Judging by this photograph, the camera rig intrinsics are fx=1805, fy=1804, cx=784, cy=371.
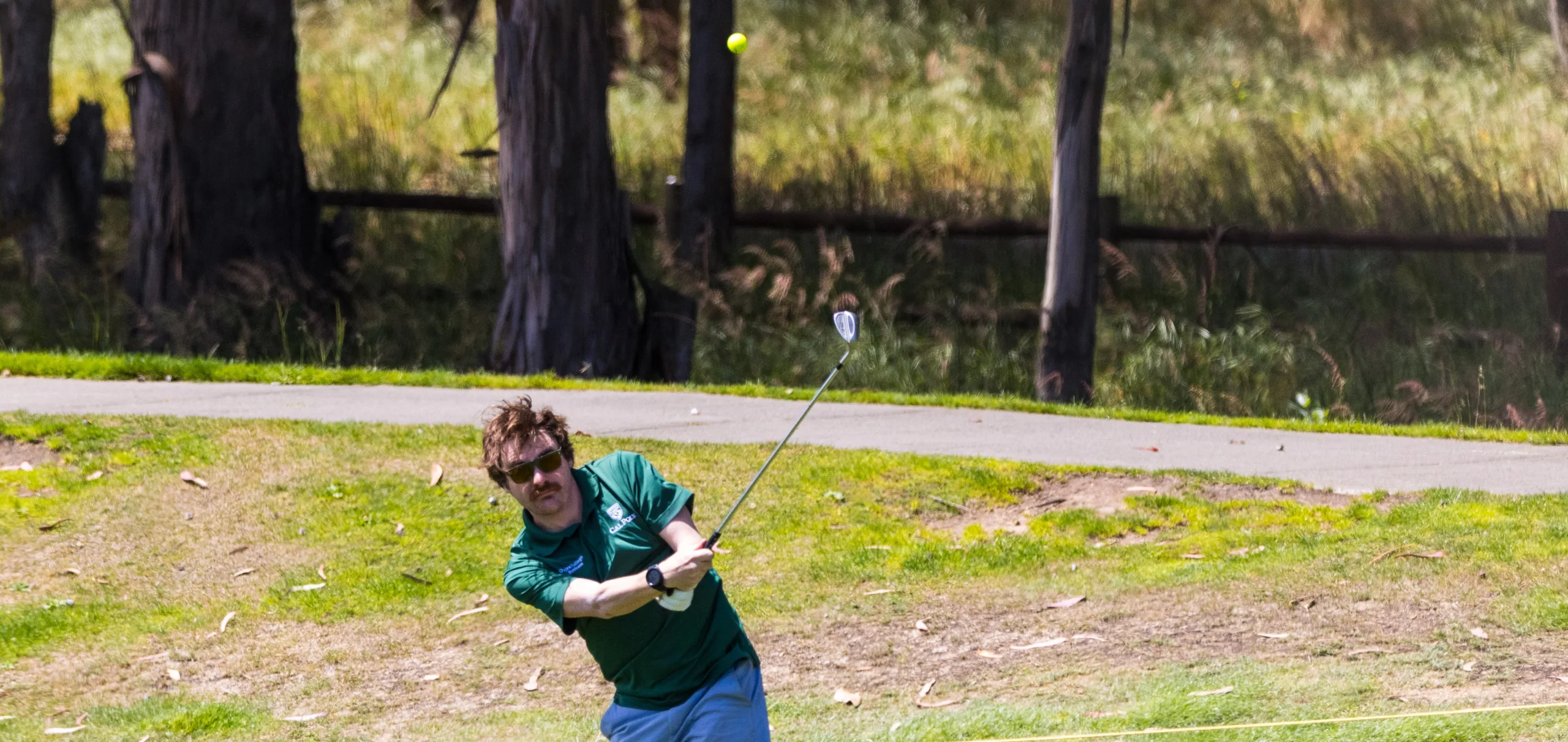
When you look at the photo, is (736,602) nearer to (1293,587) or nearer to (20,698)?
(1293,587)

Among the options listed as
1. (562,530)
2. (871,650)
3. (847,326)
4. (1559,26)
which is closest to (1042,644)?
(871,650)

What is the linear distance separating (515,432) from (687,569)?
0.61m

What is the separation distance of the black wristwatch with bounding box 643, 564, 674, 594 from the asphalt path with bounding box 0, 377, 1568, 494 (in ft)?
20.2

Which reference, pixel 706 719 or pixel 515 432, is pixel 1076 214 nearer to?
pixel 706 719

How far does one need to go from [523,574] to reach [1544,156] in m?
21.2

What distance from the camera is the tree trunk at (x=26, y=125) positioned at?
18453 millimetres

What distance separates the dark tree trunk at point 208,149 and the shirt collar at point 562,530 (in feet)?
40.6

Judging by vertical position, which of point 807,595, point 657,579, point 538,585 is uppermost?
point 657,579

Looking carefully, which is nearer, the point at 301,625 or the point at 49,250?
the point at 301,625

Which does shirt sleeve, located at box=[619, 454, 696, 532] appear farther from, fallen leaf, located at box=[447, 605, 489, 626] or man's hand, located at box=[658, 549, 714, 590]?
fallen leaf, located at box=[447, 605, 489, 626]

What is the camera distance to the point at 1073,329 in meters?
14.4

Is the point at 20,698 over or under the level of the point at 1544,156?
under

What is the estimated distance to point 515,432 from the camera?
461 centimetres

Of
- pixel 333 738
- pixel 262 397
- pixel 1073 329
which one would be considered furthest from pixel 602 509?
pixel 1073 329
